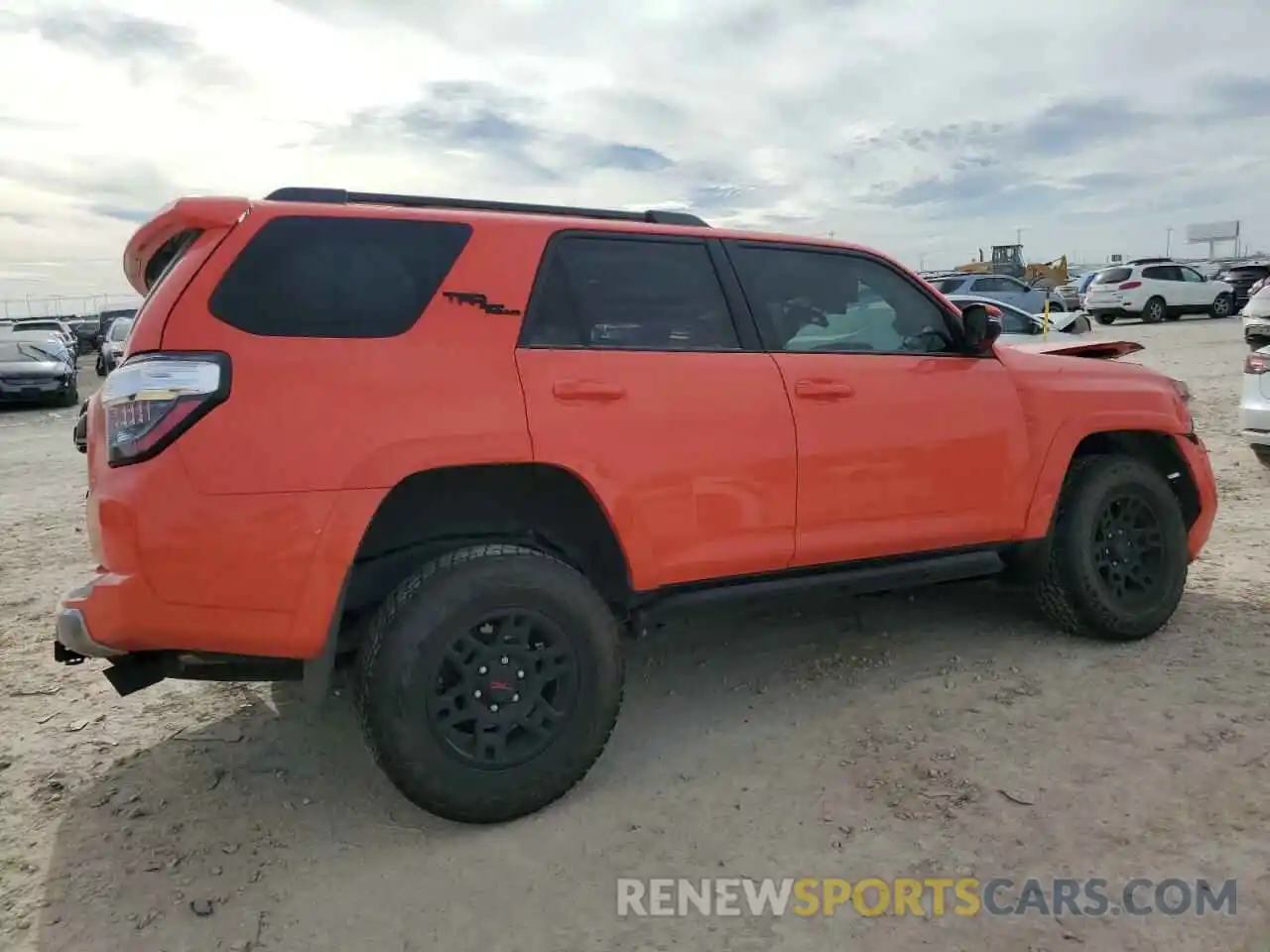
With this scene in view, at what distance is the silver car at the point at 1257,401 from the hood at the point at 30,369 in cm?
1884

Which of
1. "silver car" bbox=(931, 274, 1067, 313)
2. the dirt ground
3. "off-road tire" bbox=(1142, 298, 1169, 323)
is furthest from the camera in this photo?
"off-road tire" bbox=(1142, 298, 1169, 323)

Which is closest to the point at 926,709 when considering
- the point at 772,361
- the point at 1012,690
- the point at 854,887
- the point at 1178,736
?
the point at 1012,690

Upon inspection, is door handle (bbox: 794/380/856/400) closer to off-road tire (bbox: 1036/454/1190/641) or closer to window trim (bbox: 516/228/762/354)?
window trim (bbox: 516/228/762/354)

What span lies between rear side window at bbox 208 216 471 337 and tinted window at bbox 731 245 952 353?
1.24 m

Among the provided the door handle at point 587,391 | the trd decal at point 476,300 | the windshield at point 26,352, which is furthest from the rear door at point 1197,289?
the trd decal at point 476,300

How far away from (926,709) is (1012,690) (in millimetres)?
421

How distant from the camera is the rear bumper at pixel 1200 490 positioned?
14.8 feet

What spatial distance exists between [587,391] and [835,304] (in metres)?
1.31

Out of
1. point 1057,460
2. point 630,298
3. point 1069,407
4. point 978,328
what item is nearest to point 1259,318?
point 1069,407

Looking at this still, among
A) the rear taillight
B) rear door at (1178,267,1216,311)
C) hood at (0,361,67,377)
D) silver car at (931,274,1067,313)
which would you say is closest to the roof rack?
the rear taillight

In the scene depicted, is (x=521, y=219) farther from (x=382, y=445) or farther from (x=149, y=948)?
(x=149, y=948)

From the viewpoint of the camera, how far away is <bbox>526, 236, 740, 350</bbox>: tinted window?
3094 mm

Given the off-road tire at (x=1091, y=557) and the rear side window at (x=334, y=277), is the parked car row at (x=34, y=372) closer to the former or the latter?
the rear side window at (x=334, y=277)

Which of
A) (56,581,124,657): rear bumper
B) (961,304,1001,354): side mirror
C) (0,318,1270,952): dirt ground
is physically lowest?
(0,318,1270,952): dirt ground
